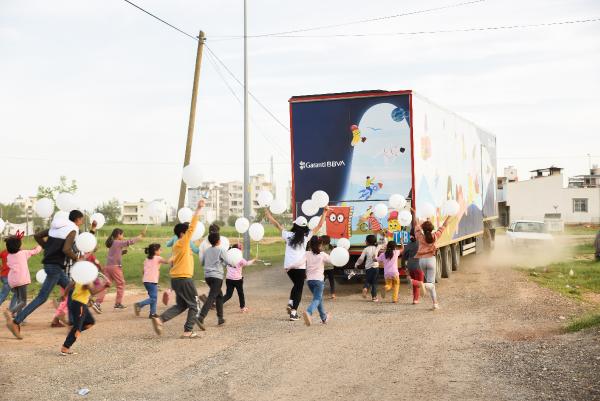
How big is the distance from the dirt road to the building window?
186 ft

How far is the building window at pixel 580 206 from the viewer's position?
65.6m

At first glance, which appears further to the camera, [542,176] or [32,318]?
[542,176]

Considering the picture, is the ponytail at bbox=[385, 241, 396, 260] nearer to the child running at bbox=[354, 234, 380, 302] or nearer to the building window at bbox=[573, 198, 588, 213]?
the child running at bbox=[354, 234, 380, 302]

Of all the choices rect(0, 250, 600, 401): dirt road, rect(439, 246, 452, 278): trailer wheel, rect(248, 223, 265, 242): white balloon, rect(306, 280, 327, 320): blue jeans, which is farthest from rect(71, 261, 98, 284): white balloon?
rect(439, 246, 452, 278): trailer wheel

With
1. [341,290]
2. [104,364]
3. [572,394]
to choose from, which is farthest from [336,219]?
[572,394]

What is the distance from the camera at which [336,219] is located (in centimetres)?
1477

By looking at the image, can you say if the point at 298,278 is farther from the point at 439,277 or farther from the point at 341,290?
the point at 439,277

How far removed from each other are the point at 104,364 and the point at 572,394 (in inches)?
202

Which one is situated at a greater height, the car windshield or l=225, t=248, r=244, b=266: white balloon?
l=225, t=248, r=244, b=266: white balloon

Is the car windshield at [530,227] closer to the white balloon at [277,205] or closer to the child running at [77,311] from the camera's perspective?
the white balloon at [277,205]

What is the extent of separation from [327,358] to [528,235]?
21432mm

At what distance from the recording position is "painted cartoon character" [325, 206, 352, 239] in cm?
1472

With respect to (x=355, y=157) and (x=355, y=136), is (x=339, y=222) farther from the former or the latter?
(x=355, y=136)

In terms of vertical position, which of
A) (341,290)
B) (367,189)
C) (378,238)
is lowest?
(341,290)
